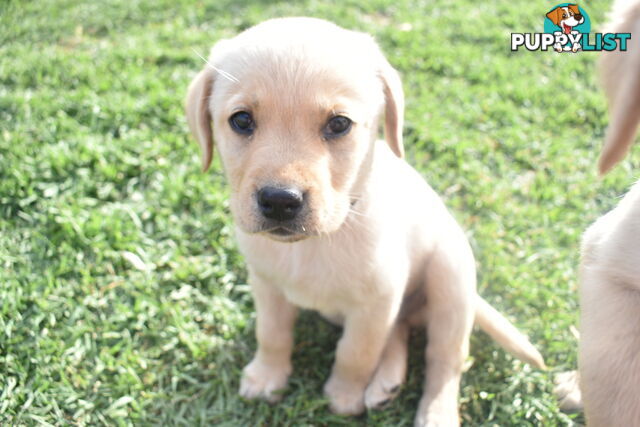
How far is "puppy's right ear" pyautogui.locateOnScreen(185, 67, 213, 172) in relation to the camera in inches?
104

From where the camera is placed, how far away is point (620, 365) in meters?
2.16

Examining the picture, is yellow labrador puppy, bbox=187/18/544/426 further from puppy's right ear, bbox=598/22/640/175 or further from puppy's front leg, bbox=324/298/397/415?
puppy's right ear, bbox=598/22/640/175

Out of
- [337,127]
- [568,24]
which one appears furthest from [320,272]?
[568,24]

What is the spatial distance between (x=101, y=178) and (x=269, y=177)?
7.03 feet

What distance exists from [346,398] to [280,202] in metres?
1.24

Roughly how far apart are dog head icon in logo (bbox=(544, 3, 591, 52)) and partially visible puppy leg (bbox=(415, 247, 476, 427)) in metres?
2.93

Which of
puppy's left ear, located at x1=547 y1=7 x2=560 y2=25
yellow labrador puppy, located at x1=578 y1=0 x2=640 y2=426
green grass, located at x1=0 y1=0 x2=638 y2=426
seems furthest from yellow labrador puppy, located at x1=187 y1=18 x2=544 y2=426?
puppy's left ear, located at x1=547 y1=7 x2=560 y2=25

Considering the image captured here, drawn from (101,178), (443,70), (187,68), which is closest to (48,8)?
(187,68)

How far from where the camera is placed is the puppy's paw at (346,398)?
3.01m

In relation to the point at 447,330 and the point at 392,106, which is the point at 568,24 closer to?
the point at 392,106

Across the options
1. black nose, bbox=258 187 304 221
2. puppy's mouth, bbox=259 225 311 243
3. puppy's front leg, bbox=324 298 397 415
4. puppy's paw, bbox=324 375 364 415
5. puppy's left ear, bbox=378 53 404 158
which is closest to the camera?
black nose, bbox=258 187 304 221

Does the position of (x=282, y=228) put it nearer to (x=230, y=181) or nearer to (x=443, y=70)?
(x=230, y=181)

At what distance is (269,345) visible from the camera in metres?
3.02

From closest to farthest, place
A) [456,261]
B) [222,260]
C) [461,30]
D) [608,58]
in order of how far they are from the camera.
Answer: [608,58] → [456,261] → [222,260] → [461,30]
